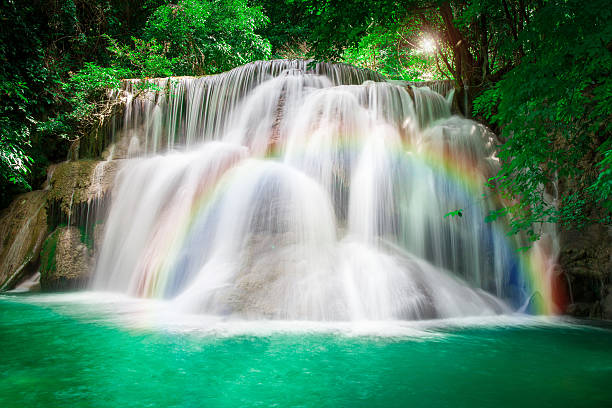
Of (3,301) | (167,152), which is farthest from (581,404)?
A: (167,152)

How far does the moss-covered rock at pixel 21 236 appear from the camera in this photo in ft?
29.6

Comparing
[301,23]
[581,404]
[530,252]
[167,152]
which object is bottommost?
[581,404]

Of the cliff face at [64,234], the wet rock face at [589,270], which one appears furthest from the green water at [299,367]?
the cliff face at [64,234]

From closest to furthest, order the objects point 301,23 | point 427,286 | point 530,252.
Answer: point 427,286, point 530,252, point 301,23

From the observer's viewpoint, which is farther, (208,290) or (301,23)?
(301,23)

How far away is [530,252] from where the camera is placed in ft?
22.7

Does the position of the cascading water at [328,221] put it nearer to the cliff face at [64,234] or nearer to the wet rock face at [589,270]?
the cliff face at [64,234]

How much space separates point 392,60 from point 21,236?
14566 millimetres

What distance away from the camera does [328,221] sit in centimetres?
664

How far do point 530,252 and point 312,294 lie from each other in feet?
13.8

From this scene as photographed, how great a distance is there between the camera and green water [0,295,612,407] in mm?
2773

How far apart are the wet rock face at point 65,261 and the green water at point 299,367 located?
3.63 metres

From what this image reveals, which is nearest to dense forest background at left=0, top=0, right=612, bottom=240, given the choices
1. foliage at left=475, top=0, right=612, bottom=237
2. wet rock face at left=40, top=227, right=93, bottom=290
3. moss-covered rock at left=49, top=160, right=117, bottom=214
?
foliage at left=475, top=0, right=612, bottom=237

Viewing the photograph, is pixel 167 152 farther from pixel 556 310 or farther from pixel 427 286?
pixel 556 310
